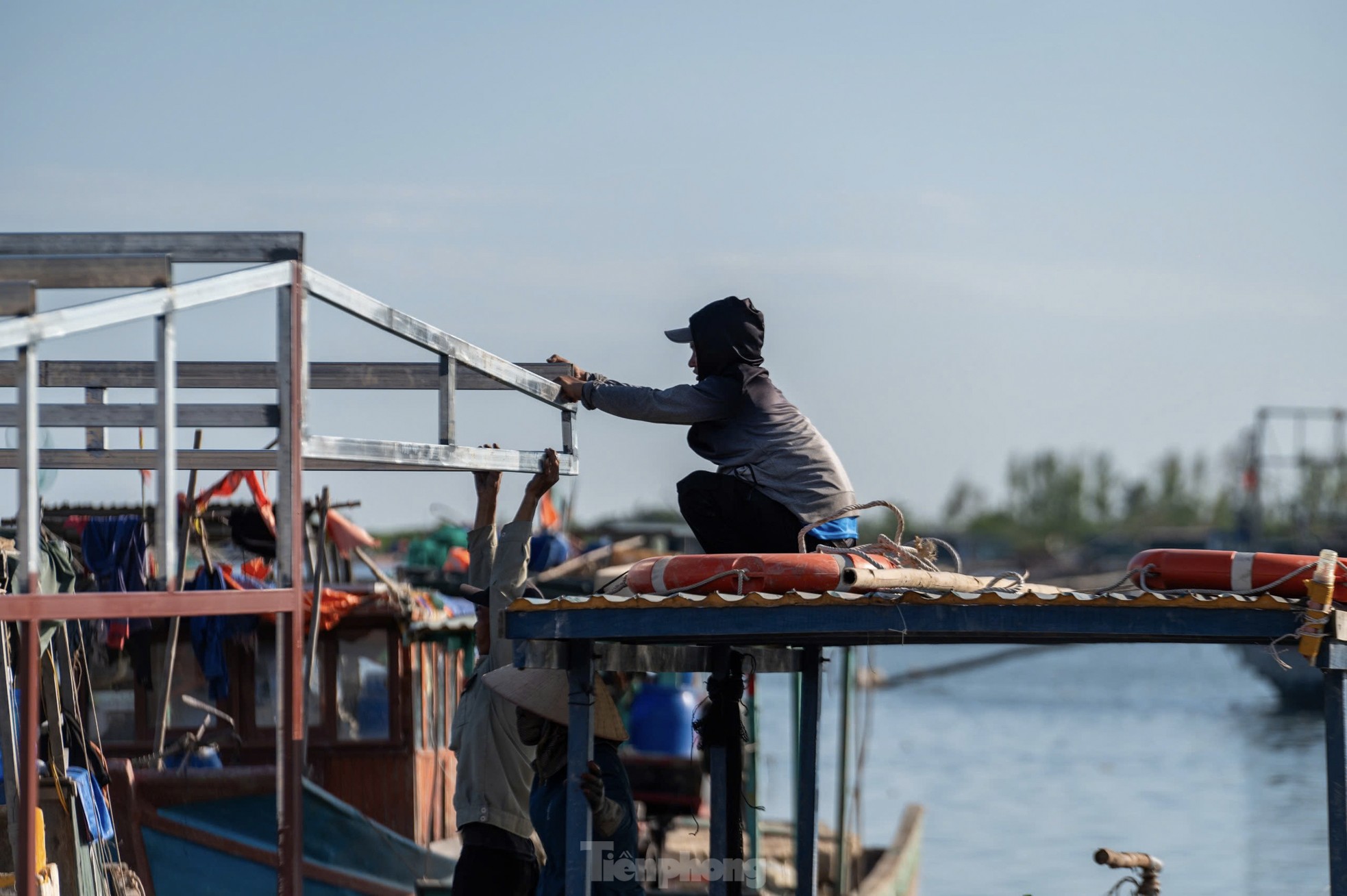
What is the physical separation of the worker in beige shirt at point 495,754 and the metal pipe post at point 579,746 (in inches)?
28.2

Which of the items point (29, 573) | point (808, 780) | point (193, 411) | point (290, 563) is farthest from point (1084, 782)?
point (29, 573)

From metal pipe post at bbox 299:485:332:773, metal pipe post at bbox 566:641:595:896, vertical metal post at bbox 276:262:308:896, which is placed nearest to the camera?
vertical metal post at bbox 276:262:308:896

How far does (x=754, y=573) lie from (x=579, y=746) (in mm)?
864

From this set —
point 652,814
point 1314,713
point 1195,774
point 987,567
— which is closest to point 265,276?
point 652,814

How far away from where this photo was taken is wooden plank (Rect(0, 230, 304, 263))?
→ 468cm

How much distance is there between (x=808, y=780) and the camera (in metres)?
7.70

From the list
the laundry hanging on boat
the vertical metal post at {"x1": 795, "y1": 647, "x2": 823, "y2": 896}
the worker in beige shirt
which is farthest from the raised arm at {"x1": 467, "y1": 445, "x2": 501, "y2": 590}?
the laundry hanging on boat

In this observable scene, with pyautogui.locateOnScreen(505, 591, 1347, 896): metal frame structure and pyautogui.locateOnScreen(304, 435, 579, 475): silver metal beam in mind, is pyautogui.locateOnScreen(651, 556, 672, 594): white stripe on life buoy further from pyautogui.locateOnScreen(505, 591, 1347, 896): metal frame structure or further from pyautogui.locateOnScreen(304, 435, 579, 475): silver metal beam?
pyautogui.locateOnScreen(304, 435, 579, 475): silver metal beam

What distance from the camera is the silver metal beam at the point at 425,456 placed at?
4.90m

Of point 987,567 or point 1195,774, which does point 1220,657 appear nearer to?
point 987,567

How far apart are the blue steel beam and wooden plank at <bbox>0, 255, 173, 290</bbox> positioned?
1670mm

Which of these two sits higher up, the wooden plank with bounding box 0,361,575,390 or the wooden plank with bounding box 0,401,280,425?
the wooden plank with bounding box 0,361,575,390

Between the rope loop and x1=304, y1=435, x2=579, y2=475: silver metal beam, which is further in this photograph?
the rope loop

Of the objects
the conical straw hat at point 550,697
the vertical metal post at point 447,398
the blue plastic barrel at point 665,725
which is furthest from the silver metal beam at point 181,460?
the blue plastic barrel at point 665,725
